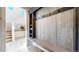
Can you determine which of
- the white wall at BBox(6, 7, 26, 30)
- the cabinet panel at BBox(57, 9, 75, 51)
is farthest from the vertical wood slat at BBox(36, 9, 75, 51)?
the white wall at BBox(6, 7, 26, 30)

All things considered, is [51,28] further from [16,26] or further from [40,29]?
[16,26]

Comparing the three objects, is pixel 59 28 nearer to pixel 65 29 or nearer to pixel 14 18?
pixel 65 29

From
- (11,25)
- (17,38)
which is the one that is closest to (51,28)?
(17,38)

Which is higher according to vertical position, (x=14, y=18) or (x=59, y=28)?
(x=14, y=18)

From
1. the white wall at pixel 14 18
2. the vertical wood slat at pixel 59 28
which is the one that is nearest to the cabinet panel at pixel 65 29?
the vertical wood slat at pixel 59 28

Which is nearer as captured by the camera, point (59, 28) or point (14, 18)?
point (14, 18)

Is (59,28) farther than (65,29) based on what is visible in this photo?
Yes

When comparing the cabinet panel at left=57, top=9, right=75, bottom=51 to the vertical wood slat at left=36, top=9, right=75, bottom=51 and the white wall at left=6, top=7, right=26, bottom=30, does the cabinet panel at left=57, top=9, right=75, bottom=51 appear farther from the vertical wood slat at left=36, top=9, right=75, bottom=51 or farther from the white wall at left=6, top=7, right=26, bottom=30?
the white wall at left=6, top=7, right=26, bottom=30

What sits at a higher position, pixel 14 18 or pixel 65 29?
pixel 14 18

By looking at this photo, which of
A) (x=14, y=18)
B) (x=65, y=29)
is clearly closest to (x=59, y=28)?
(x=65, y=29)

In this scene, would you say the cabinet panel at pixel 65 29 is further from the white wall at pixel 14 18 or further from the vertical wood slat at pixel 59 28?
the white wall at pixel 14 18
